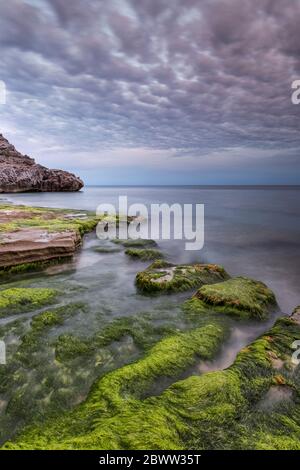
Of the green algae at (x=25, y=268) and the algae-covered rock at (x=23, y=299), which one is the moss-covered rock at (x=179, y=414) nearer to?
the algae-covered rock at (x=23, y=299)

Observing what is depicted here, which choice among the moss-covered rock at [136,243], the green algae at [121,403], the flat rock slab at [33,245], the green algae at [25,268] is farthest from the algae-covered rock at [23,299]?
the moss-covered rock at [136,243]

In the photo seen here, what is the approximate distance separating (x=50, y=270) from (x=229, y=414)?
9163mm

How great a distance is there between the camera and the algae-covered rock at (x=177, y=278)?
9332mm

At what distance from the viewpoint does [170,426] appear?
12.1ft

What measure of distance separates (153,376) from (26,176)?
301 ft

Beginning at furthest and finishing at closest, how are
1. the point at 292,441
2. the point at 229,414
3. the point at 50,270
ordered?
the point at 50,270, the point at 229,414, the point at 292,441

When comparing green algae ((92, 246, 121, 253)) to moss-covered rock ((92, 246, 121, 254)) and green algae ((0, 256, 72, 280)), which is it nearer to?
moss-covered rock ((92, 246, 121, 254))

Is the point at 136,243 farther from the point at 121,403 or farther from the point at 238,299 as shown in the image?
the point at 121,403

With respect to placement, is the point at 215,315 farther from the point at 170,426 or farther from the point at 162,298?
the point at 170,426

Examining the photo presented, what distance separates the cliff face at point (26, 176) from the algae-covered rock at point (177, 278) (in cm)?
8256

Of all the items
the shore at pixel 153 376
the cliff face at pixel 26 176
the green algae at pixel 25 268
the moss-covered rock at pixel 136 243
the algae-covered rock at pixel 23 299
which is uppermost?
the cliff face at pixel 26 176

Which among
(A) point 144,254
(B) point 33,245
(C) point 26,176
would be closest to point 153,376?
(B) point 33,245

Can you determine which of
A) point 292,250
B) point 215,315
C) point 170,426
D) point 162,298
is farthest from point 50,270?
point 292,250

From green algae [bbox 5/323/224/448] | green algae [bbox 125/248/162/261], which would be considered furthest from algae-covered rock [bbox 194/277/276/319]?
green algae [bbox 125/248/162/261]
